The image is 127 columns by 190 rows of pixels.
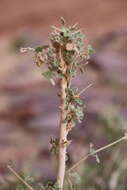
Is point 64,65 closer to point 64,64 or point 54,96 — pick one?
point 64,64

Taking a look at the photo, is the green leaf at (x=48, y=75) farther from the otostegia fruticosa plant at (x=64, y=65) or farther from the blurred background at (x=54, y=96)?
the blurred background at (x=54, y=96)

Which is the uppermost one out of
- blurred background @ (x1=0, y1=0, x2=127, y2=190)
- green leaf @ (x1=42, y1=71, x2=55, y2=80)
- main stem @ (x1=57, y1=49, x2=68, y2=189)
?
green leaf @ (x1=42, y1=71, x2=55, y2=80)

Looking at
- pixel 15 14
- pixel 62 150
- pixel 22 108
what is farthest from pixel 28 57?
pixel 62 150

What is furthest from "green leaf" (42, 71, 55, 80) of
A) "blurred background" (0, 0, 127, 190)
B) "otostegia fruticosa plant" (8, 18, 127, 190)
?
"blurred background" (0, 0, 127, 190)

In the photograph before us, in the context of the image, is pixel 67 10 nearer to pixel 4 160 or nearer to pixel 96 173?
pixel 4 160

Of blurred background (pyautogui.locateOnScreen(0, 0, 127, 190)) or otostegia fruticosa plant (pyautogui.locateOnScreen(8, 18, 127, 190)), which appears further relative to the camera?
blurred background (pyautogui.locateOnScreen(0, 0, 127, 190))

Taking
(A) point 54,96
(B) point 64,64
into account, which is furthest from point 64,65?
(A) point 54,96

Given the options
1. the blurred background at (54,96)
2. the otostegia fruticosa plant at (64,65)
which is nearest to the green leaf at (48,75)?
the otostegia fruticosa plant at (64,65)

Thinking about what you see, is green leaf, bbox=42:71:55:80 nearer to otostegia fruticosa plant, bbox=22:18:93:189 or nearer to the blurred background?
otostegia fruticosa plant, bbox=22:18:93:189
